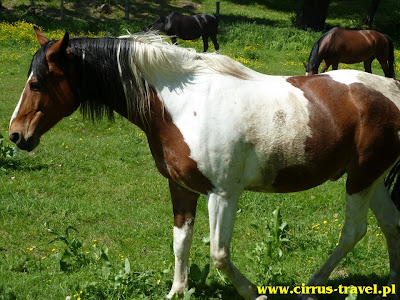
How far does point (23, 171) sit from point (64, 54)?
384 centimetres

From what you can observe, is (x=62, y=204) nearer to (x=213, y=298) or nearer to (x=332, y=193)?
(x=213, y=298)

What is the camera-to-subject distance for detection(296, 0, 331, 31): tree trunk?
2583 centimetres

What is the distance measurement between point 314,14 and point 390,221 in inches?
919

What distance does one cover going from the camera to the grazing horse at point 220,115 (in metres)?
3.51

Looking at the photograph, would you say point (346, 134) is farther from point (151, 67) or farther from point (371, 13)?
point (371, 13)

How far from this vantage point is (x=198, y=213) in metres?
5.86

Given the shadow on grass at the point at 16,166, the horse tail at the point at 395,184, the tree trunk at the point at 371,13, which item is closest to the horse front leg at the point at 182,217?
the horse tail at the point at 395,184

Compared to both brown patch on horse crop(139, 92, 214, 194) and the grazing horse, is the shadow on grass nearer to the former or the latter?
the grazing horse

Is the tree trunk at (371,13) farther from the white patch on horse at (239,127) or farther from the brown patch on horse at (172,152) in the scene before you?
the brown patch on horse at (172,152)

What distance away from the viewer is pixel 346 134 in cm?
370

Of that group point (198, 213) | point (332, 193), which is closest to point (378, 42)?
point (332, 193)

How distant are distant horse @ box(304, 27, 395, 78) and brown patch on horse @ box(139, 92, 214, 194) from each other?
1037 cm

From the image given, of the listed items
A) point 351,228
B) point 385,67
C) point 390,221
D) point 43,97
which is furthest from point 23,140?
point 385,67

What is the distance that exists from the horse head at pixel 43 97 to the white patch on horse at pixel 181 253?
4.18 feet
